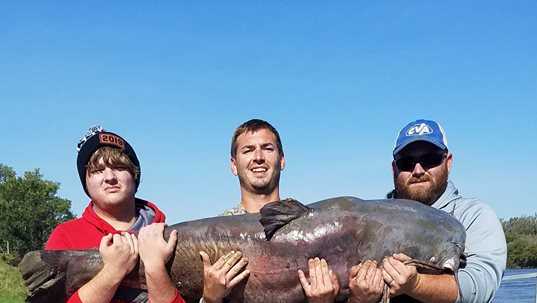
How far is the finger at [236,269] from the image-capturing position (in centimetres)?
403

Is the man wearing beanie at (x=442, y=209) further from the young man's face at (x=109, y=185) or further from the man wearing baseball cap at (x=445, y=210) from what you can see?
the young man's face at (x=109, y=185)

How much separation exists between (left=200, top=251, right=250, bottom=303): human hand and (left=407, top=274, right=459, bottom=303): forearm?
106 cm

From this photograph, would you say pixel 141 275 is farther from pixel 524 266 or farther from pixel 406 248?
pixel 524 266

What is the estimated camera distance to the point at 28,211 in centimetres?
5872

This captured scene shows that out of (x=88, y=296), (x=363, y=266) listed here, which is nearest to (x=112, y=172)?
(x=88, y=296)

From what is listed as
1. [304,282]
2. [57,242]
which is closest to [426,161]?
[304,282]

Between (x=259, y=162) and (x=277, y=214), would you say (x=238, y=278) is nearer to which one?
(x=277, y=214)

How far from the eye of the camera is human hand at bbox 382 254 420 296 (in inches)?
149

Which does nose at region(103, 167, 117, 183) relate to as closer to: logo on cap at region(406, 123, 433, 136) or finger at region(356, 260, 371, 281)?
finger at region(356, 260, 371, 281)

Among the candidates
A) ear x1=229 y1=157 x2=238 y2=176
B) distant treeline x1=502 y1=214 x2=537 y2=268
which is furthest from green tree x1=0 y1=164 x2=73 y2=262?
ear x1=229 y1=157 x2=238 y2=176

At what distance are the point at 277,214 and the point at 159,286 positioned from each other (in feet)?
2.85

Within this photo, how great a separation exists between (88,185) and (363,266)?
6.14 ft

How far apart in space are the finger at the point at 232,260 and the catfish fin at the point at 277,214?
218 millimetres

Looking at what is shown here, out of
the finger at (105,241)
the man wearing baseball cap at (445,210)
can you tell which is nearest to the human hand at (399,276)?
the man wearing baseball cap at (445,210)
